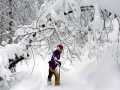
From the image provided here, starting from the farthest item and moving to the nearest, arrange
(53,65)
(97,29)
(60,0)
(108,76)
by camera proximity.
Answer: (53,65), (108,76), (60,0), (97,29)

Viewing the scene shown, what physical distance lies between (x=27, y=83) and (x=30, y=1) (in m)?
6.29

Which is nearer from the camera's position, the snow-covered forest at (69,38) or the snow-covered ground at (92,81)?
the snow-covered forest at (69,38)

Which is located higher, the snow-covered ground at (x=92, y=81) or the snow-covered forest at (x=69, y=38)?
the snow-covered forest at (x=69, y=38)

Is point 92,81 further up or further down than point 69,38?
further down

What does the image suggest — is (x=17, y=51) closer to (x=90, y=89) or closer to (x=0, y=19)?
(x=90, y=89)

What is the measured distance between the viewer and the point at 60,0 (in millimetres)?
5348

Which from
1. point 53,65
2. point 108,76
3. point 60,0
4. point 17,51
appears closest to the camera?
point 60,0

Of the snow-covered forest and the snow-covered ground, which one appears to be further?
the snow-covered ground

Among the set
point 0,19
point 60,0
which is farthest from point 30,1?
point 60,0

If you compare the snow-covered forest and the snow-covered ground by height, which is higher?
the snow-covered forest

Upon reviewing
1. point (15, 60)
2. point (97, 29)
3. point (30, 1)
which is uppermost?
point (30, 1)

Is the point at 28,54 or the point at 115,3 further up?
the point at 115,3

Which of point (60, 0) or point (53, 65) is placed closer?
point (60, 0)

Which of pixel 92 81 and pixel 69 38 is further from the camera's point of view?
pixel 92 81
